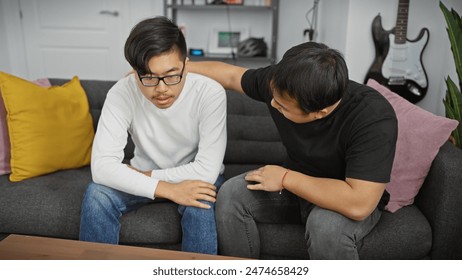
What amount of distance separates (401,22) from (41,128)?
2139 millimetres

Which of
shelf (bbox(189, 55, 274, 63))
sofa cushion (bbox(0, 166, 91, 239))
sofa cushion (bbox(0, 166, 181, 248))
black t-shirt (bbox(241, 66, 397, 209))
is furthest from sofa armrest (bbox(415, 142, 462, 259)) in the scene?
shelf (bbox(189, 55, 274, 63))

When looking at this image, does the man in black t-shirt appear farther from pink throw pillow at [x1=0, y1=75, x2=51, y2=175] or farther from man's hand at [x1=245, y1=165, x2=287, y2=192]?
pink throw pillow at [x1=0, y1=75, x2=51, y2=175]

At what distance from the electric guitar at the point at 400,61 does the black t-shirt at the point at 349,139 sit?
4.88ft

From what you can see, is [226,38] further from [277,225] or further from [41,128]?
[277,225]

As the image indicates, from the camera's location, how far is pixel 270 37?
421 cm

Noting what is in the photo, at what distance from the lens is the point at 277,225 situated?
154cm

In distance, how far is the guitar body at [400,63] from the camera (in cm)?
271

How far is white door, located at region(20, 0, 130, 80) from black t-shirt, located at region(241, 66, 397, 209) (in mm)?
3230

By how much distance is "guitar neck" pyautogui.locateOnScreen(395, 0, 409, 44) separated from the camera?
2.59m

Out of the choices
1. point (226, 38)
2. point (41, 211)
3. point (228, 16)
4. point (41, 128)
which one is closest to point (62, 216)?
point (41, 211)

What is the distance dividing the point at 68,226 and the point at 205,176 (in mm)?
561

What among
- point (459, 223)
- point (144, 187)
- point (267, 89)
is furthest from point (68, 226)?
point (459, 223)

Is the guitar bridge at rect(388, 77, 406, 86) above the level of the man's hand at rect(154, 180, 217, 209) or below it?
above

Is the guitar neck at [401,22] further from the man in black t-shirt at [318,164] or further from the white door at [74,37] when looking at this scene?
the white door at [74,37]
